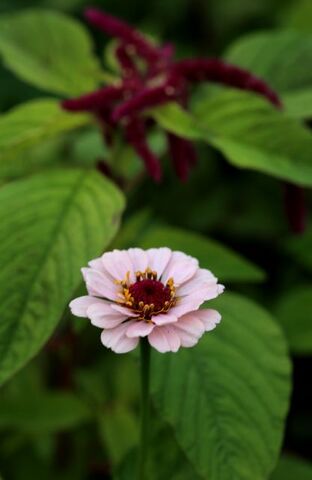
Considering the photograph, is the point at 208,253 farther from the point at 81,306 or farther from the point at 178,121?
the point at 81,306

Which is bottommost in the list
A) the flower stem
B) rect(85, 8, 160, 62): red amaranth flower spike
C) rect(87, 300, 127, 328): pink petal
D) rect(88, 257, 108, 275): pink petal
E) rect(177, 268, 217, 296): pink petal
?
the flower stem

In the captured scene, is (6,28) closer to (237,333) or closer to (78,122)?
(78,122)

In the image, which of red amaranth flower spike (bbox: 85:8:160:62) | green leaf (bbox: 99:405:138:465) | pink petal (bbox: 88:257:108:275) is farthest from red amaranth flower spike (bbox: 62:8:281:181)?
green leaf (bbox: 99:405:138:465)

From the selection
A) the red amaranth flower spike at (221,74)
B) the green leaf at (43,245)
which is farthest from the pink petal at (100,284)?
the red amaranth flower spike at (221,74)

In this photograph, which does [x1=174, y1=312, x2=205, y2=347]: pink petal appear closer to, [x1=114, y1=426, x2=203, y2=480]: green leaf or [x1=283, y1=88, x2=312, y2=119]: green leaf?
[x1=114, y1=426, x2=203, y2=480]: green leaf

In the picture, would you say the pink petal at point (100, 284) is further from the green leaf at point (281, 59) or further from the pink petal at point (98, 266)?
the green leaf at point (281, 59)

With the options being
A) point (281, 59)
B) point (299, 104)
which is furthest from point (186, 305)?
point (281, 59)

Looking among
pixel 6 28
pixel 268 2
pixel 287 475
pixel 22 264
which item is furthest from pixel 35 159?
pixel 268 2
